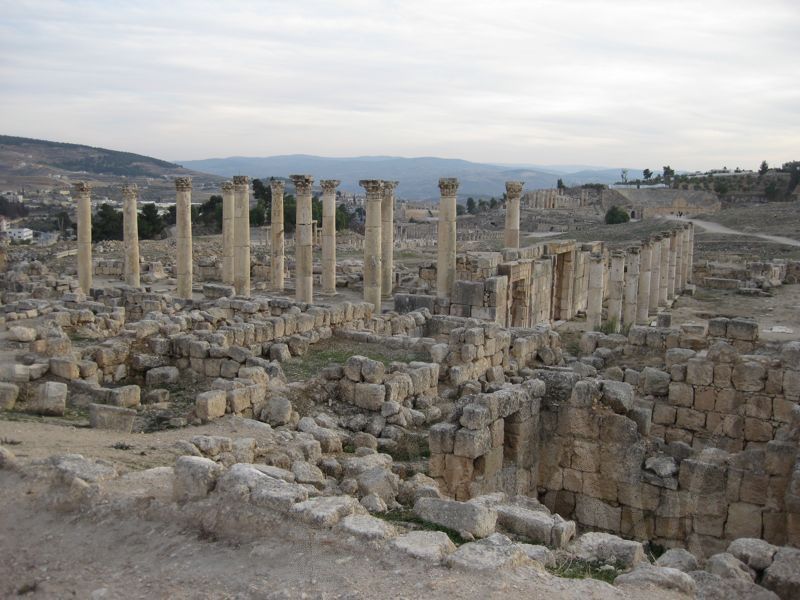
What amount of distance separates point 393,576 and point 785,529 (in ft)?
19.2

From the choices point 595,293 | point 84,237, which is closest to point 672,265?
point 595,293

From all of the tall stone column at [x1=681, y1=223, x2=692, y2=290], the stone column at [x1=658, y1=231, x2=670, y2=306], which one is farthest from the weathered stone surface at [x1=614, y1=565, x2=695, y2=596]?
the tall stone column at [x1=681, y1=223, x2=692, y2=290]

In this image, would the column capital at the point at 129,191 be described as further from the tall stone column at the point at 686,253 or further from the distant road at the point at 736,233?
the distant road at the point at 736,233

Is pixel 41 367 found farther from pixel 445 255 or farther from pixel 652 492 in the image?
pixel 445 255

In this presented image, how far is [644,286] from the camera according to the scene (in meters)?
30.5

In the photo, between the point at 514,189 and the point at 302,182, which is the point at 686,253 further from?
the point at 302,182

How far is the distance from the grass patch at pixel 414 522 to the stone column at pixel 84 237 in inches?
970

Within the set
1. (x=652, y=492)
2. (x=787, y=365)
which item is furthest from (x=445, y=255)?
(x=652, y=492)

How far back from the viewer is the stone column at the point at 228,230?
31248 mm

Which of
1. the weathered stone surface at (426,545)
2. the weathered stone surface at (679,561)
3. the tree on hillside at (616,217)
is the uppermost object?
the tree on hillside at (616,217)

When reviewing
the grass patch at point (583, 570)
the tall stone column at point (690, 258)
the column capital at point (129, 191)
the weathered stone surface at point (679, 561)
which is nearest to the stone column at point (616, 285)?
the tall stone column at point (690, 258)

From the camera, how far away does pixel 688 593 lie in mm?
6039

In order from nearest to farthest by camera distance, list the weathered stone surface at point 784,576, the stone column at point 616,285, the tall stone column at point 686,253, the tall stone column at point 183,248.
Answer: the weathered stone surface at point 784,576, the stone column at point 616,285, the tall stone column at point 183,248, the tall stone column at point 686,253

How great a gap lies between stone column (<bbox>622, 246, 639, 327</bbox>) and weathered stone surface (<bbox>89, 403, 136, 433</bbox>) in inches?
856
